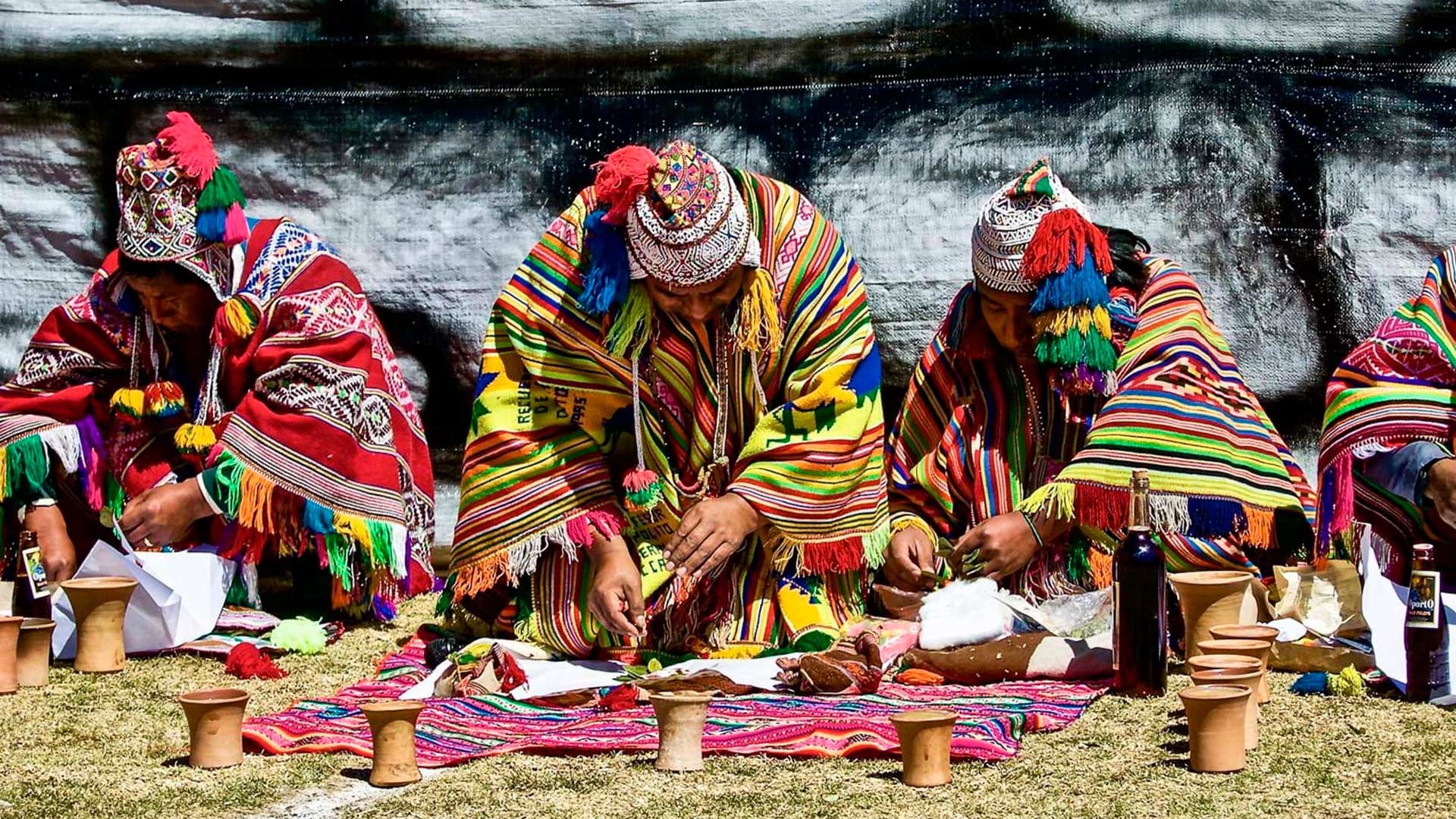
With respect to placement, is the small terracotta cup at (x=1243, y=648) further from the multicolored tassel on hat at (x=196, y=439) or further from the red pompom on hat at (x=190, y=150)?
the red pompom on hat at (x=190, y=150)

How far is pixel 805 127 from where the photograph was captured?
676 centimetres

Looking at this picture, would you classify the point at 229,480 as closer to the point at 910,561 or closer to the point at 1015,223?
the point at 910,561

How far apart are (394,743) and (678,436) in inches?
63.1

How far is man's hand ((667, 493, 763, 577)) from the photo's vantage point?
480 centimetres

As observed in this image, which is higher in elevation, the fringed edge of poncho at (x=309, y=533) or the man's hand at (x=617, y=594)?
the fringed edge of poncho at (x=309, y=533)

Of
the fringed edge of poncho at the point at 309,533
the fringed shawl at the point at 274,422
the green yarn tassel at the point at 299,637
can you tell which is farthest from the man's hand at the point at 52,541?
the green yarn tassel at the point at 299,637

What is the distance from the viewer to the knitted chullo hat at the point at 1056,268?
5.16 meters

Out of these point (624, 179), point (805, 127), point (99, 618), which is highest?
point (805, 127)

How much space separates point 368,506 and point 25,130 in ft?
8.01

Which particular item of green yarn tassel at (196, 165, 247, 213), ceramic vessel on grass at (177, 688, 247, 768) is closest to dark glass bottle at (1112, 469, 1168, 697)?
ceramic vessel on grass at (177, 688, 247, 768)

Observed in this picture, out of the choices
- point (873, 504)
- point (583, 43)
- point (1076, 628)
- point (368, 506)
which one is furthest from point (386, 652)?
point (583, 43)

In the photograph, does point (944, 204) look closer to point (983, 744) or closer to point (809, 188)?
point (809, 188)

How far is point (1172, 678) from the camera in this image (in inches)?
188

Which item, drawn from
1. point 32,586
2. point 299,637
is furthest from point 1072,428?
point 32,586
